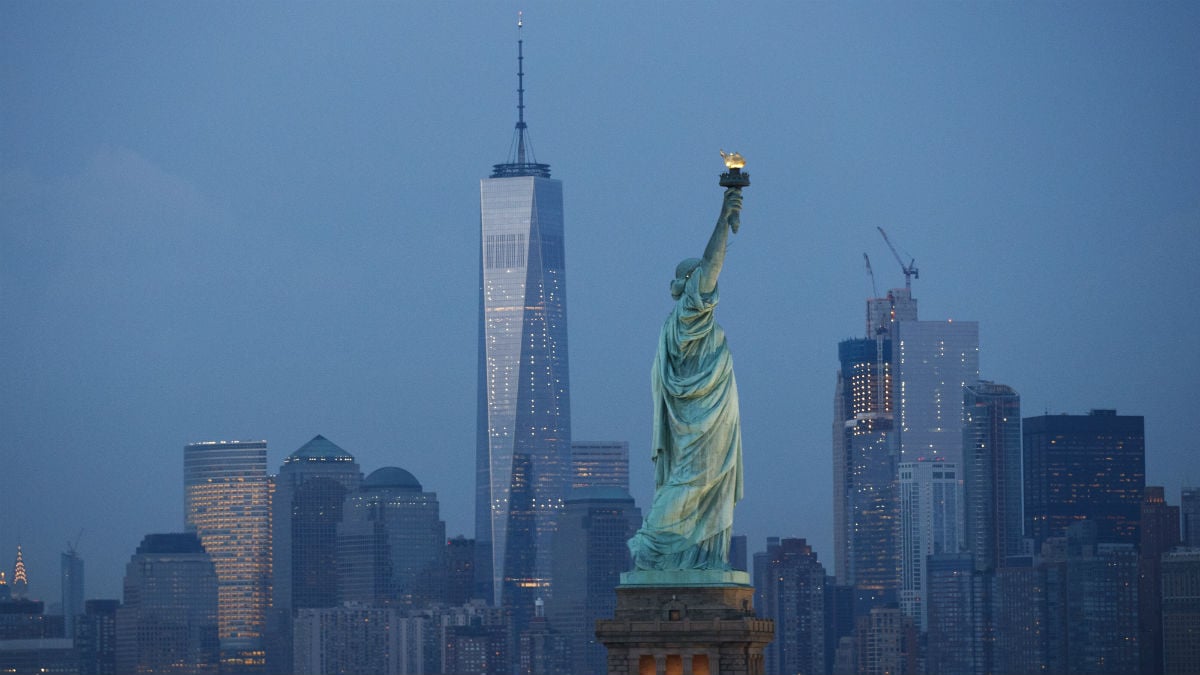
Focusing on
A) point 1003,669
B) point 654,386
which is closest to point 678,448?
point 654,386

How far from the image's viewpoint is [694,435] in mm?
46219

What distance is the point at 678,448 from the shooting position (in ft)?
152

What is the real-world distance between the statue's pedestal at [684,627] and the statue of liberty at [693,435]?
0.41 metres

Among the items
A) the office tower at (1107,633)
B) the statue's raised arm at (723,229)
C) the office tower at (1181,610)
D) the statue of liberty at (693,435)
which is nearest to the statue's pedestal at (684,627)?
the statue of liberty at (693,435)

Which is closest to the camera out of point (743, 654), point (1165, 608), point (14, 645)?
point (743, 654)

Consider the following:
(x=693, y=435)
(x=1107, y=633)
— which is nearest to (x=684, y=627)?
(x=693, y=435)

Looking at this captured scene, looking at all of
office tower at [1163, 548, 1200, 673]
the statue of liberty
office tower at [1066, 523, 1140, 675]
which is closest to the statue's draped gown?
the statue of liberty

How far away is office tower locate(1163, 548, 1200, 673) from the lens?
16838 cm

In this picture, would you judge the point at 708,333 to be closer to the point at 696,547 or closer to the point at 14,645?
the point at 696,547

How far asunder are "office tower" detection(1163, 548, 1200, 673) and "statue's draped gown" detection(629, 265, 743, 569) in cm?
11595

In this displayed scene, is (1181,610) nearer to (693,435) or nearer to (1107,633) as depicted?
(1107,633)

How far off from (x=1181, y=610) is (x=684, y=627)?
14131 centimetres

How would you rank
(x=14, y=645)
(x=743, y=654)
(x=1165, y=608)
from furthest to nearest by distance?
(x=14, y=645)
(x=1165, y=608)
(x=743, y=654)

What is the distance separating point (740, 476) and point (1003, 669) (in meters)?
156
